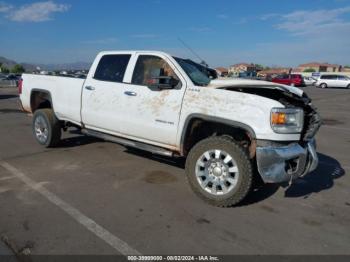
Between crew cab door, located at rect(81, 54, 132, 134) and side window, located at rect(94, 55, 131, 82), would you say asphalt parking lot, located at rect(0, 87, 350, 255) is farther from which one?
side window, located at rect(94, 55, 131, 82)

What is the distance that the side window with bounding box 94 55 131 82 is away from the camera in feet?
18.4

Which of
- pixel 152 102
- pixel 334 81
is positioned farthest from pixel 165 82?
pixel 334 81

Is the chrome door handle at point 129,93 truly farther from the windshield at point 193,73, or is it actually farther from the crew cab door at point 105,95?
the windshield at point 193,73

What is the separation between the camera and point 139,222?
3.75m

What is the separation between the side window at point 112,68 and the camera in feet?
18.4

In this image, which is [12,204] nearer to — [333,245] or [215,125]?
[215,125]

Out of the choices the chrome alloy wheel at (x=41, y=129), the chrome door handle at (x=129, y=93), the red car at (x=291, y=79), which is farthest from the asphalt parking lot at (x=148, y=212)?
the red car at (x=291, y=79)

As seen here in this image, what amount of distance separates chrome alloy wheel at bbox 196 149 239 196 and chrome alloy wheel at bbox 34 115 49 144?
3.90 metres

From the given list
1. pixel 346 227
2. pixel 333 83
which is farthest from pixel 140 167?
pixel 333 83

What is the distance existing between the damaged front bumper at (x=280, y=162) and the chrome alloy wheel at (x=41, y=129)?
469 centimetres

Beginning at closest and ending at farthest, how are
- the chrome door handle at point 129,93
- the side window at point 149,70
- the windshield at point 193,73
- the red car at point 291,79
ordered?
the windshield at point 193,73 < the side window at point 149,70 < the chrome door handle at point 129,93 < the red car at point 291,79

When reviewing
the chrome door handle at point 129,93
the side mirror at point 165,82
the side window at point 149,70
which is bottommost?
the chrome door handle at point 129,93

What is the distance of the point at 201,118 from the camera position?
4430 millimetres

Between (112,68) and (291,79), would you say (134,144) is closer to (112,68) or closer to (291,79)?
(112,68)
